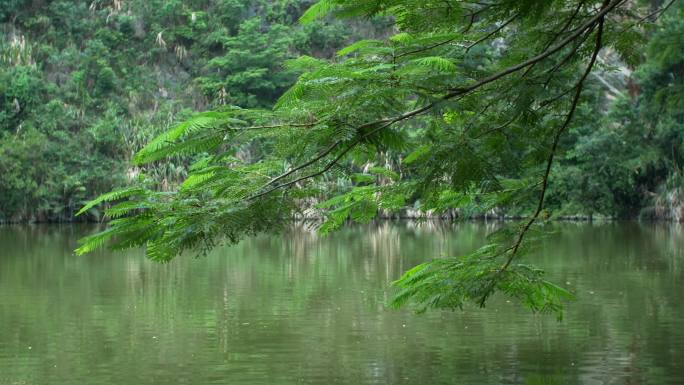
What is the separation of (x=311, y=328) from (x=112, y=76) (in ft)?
105

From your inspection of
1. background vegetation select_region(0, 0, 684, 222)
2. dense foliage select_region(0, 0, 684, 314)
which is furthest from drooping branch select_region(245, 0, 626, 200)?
background vegetation select_region(0, 0, 684, 222)

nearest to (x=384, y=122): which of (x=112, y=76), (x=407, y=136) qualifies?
(x=407, y=136)

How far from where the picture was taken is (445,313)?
11297mm

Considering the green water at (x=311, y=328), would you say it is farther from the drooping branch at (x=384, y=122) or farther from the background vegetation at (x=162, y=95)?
the background vegetation at (x=162, y=95)

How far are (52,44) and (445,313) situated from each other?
111ft

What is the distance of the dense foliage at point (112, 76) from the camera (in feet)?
117

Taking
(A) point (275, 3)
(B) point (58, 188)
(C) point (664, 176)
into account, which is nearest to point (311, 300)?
(B) point (58, 188)

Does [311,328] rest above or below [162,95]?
below

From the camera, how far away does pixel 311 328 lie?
10.5 metres

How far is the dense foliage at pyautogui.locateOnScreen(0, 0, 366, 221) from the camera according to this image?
117 feet

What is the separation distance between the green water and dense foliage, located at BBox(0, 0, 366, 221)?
684 inches

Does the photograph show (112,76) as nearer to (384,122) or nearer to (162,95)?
(162,95)

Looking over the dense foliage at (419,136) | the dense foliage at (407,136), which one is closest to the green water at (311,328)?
the dense foliage at (419,136)

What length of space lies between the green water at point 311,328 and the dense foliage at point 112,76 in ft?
57.0
